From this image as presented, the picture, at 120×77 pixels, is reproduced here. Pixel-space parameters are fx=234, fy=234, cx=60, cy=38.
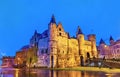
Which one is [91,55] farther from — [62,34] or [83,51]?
[62,34]

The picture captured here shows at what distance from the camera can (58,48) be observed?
264 feet

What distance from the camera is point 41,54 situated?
Result: 80438mm

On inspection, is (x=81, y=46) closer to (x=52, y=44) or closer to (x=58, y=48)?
(x=58, y=48)

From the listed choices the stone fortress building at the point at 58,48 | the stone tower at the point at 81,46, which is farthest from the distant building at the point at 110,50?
the stone tower at the point at 81,46

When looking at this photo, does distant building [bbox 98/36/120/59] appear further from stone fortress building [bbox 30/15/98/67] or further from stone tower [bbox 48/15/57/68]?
stone tower [bbox 48/15/57/68]

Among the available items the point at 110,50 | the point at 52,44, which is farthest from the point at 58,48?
the point at 110,50

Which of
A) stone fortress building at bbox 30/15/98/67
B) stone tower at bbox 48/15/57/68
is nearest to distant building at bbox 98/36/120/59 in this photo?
stone fortress building at bbox 30/15/98/67

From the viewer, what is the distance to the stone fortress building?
78.1m

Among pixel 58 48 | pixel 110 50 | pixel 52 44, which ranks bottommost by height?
pixel 58 48

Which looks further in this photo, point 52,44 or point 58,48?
point 58,48

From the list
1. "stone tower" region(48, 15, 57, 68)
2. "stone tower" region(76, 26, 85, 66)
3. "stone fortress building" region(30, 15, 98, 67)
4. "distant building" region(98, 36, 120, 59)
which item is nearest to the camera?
"stone tower" region(48, 15, 57, 68)

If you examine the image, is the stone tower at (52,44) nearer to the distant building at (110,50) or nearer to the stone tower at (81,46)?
the stone tower at (81,46)

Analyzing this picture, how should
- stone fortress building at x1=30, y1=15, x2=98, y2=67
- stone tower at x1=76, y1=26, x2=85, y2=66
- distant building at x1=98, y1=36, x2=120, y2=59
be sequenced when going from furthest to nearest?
distant building at x1=98, y1=36, x2=120, y2=59
stone tower at x1=76, y1=26, x2=85, y2=66
stone fortress building at x1=30, y1=15, x2=98, y2=67

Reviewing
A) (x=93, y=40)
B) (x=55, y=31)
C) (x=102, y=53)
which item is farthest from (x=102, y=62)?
(x=102, y=53)
